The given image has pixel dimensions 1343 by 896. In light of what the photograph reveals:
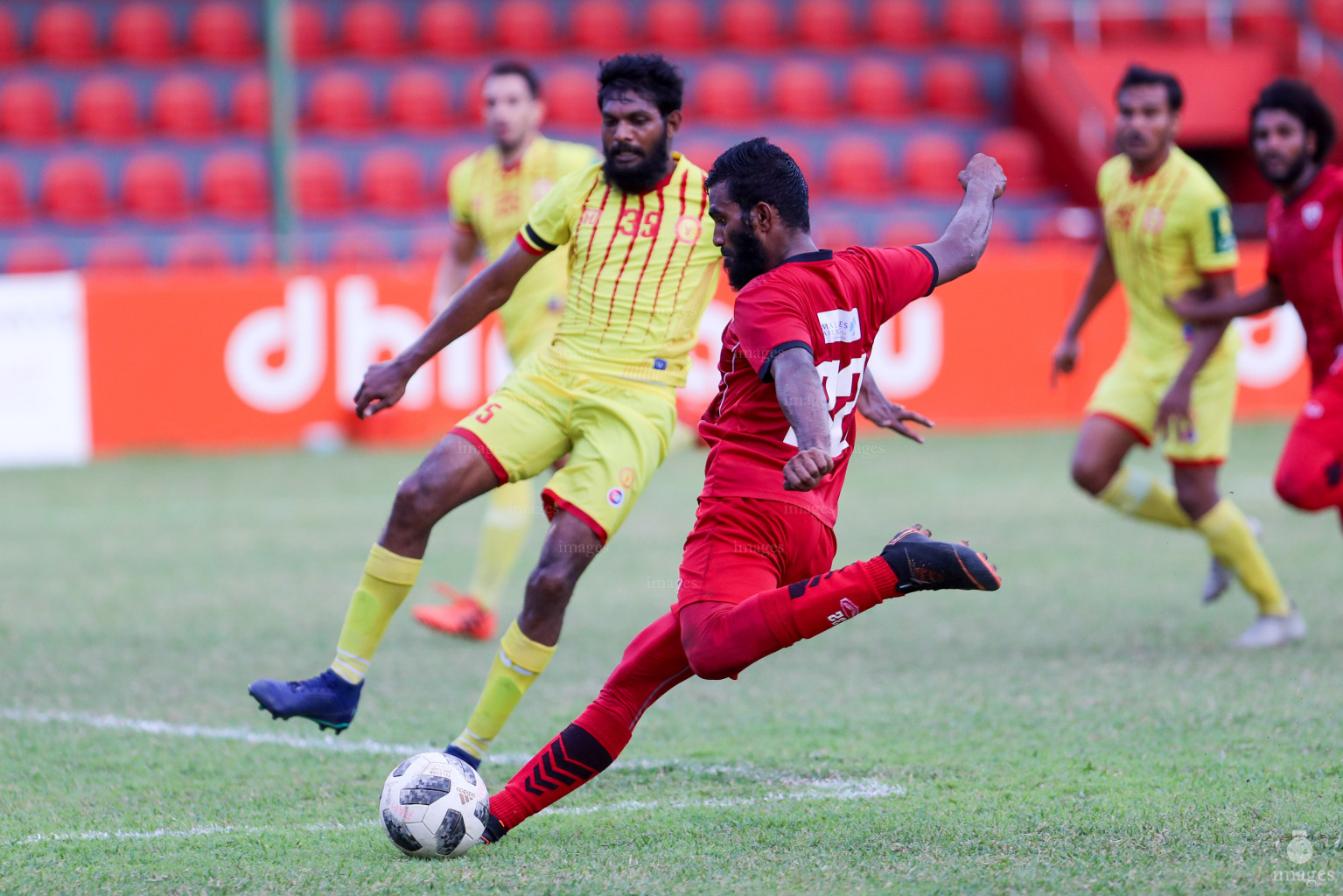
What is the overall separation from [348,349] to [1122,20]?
11.7 meters

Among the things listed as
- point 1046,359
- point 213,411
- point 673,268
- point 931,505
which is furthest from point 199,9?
point 673,268

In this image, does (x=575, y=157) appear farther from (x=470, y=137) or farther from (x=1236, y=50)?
(x=1236, y=50)

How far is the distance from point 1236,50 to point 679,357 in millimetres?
16223

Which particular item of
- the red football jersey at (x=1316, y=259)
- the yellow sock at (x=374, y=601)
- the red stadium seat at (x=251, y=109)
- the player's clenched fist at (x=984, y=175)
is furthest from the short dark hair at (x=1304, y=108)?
the red stadium seat at (x=251, y=109)

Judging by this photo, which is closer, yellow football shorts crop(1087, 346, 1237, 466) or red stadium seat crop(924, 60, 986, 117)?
yellow football shorts crop(1087, 346, 1237, 466)

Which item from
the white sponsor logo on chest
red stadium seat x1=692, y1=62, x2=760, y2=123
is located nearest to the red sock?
the white sponsor logo on chest

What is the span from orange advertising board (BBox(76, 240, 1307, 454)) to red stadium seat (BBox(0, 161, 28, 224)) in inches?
214

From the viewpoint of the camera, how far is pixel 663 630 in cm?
412

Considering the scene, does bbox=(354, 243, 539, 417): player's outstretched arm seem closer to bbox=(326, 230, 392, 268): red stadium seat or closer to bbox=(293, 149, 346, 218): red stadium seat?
bbox=(326, 230, 392, 268): red stadium seat

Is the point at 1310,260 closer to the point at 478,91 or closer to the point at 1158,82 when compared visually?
the point at 1158,82

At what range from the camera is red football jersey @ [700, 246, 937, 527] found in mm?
3811

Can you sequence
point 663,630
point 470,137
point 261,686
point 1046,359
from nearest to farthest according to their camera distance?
point 663,630, point 261,686, point 1046,359, point 470,137

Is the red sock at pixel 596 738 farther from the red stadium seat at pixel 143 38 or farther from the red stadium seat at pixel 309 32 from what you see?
the red stadium seat at pixel 143 38

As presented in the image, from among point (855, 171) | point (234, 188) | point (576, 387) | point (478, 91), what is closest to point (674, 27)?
point (478, 91)
